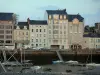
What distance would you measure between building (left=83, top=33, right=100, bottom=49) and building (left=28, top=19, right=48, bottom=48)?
11095mm

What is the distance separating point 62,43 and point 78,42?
173 inches

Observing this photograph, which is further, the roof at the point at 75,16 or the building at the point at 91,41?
the roof at the point at 75,16

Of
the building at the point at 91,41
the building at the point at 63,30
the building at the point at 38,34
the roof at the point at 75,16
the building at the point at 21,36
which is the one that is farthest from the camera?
the roof at the point at 75,16

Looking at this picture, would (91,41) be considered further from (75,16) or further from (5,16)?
(5,16)

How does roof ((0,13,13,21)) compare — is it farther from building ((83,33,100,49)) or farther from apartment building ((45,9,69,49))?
building ((83,33,100,49))

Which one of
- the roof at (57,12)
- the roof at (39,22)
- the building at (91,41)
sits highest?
the roof at (57,12)

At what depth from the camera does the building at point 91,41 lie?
94375mm

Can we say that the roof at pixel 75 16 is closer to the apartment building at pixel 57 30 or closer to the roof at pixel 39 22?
the apartment building at pixel 57 30

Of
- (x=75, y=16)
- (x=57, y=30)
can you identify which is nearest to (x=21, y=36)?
(x=57, y=30)

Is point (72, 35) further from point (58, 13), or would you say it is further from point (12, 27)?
point (12, 27)

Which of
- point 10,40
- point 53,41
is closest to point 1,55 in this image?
point 10,40

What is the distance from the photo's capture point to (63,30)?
9362 cm

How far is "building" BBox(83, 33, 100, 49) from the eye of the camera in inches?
3716

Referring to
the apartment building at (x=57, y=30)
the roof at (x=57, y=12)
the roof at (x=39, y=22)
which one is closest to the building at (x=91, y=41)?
the apartment building at (x=57, y=30)
